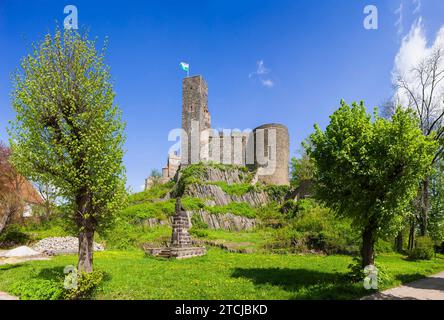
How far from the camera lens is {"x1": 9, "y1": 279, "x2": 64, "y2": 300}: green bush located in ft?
33.6

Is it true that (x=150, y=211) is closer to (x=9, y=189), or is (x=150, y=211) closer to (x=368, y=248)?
(x=9, y=189)

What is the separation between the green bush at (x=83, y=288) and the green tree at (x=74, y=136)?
3.93 ft

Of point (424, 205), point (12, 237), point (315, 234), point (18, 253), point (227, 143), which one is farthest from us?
point (227, 143)

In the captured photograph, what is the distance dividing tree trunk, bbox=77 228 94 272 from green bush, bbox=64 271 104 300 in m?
1.07

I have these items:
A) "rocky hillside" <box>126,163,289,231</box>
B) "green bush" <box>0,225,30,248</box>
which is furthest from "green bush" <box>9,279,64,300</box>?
"rocky hillside" <box>126,163,289,231</box>

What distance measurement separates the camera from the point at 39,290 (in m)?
10.5

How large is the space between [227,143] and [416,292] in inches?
2059

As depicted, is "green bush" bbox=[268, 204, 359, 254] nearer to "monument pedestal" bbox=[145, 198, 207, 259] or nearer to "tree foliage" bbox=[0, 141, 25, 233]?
"monument pedestal" bbox=[145, 198, 207, 259]

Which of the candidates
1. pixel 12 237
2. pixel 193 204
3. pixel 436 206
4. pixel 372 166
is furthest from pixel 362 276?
pixel 12 237

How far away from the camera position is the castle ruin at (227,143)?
60.0 metres
